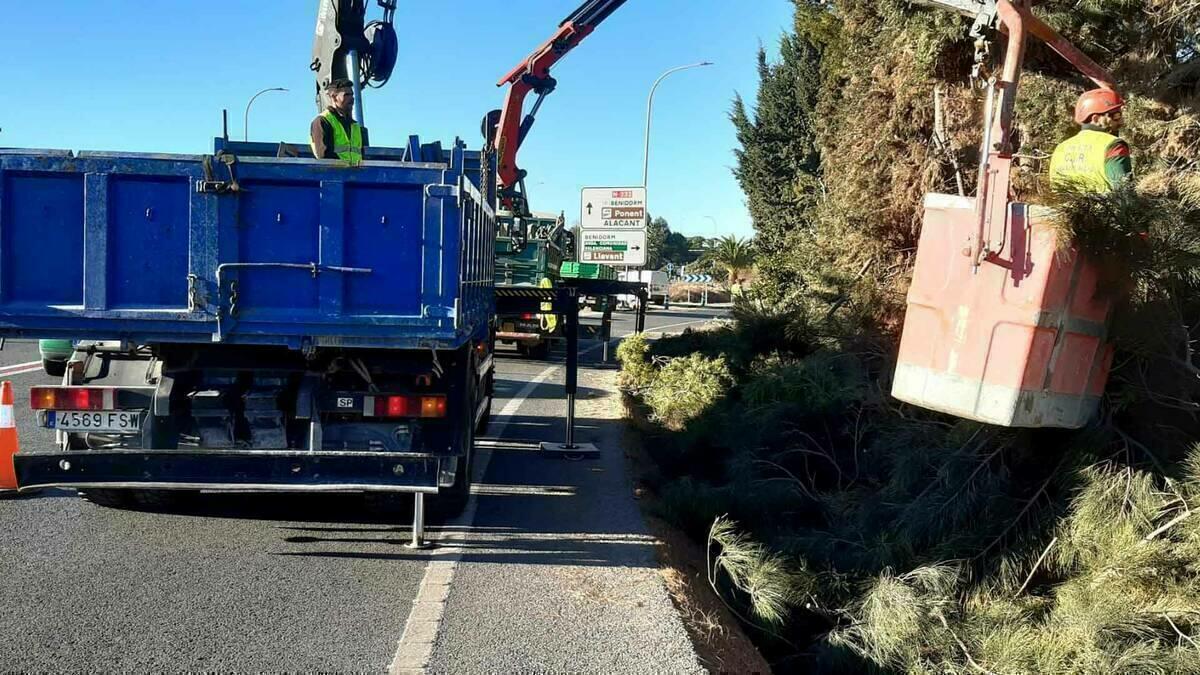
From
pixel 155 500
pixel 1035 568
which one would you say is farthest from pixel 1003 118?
pixel 155 500

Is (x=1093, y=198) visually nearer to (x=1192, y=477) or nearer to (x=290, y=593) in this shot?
(x=1192, y=477)

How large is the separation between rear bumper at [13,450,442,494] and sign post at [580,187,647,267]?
9122mm

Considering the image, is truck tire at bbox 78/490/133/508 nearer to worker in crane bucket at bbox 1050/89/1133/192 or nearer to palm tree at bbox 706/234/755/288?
worker in crane bucket at bbox 1050/89/1133/192

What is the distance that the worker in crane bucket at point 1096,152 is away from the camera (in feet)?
13.3

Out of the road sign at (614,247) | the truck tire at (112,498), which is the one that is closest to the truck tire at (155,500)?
the truck tire at (112,498)

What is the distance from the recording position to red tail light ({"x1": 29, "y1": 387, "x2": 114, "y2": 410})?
5.74 meters

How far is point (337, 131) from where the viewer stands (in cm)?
634

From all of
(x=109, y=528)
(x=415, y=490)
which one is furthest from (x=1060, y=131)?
(x=109, y=528)

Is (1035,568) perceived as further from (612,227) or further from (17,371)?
(17,371)

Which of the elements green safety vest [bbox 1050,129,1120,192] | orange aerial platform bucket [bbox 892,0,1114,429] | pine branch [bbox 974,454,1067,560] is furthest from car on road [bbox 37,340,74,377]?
green safety vest [bbox 1050,129,1120,192]

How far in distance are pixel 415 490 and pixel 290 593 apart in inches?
35.1

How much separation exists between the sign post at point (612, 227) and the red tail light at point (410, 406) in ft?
27.9

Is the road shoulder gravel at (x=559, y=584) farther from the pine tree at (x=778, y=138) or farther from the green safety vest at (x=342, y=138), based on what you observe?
the pine tree at (x=778, y=138)

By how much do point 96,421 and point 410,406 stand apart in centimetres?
200
